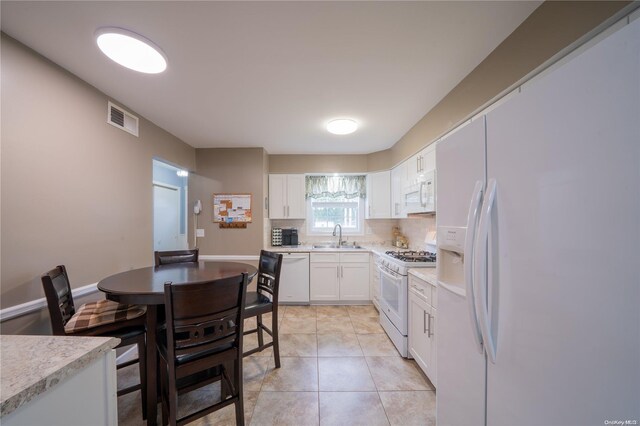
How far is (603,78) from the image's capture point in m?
0.56

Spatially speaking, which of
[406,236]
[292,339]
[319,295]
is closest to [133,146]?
[292,339]

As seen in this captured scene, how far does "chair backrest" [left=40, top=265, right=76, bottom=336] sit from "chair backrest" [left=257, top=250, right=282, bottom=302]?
1322 millimetres

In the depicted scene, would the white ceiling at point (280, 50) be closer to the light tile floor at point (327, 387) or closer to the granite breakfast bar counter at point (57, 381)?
the granite breakfast bar counter at point (57, 381)

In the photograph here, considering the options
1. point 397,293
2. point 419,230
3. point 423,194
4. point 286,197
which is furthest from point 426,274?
point 286,197

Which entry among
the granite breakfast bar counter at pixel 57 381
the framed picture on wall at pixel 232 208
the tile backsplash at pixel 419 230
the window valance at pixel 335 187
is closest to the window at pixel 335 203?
the window valance at pixel 335 187

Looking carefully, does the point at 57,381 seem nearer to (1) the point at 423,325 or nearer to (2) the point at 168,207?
(1) the point at 423,325

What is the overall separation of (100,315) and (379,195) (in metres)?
3.52

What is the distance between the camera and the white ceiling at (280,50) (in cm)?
126

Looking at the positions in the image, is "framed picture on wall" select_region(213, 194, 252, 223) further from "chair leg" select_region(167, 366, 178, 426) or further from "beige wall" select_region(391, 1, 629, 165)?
"beige wall" select_region(391, 1, 629, 165)

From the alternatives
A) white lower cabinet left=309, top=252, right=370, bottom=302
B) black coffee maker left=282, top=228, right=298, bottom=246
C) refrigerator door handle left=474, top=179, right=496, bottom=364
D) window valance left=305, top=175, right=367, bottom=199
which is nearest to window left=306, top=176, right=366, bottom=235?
window valance left=305, top=175, right=367, bottom=199

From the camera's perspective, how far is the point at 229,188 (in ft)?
11.9

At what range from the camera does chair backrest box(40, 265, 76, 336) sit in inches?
52.4

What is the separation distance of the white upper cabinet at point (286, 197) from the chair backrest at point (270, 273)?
1.62 metres

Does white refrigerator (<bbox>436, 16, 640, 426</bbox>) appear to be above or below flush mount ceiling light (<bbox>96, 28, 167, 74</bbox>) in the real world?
below
